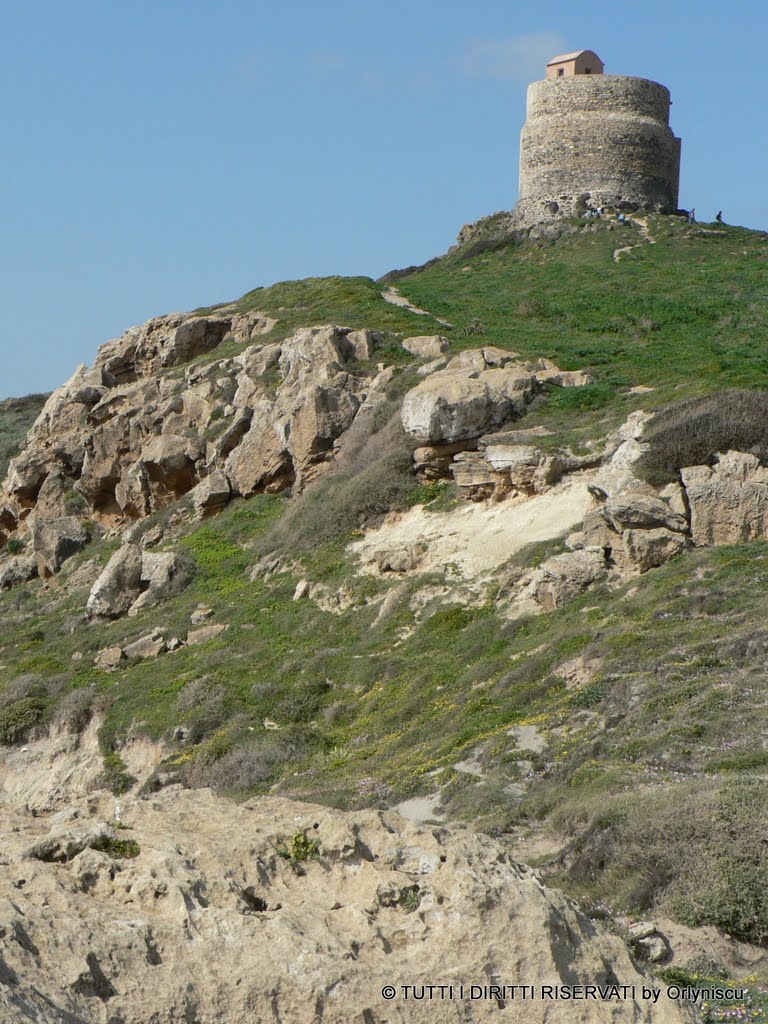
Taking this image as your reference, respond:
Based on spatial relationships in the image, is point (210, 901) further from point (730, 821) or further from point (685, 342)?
point (685, 342)

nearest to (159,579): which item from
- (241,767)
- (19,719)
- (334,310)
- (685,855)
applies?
(19,719)

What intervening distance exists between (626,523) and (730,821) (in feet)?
33.6

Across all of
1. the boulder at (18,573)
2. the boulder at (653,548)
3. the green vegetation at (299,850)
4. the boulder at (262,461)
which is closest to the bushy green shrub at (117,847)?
the green vegetation at (299,850)

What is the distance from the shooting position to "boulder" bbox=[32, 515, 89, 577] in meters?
33.9

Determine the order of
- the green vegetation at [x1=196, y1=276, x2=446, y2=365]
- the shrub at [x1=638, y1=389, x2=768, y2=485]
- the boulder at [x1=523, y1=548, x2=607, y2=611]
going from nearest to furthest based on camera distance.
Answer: the boulder at [x1=523, y1=548, x2=607, y2=611]
the shrub at [x1=638, y1=389, x2=768, y2=485]
the green vegetation at [x1=196, y1=276, x2=446, y2=365]

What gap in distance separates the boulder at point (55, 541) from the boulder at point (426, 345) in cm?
1059

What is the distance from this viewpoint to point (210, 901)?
542 cm

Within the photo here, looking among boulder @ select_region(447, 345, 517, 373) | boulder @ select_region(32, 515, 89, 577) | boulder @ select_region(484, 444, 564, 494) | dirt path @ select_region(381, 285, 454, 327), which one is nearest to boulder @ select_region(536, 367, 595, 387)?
boulder @ select_region(447, 345, 517, 373)

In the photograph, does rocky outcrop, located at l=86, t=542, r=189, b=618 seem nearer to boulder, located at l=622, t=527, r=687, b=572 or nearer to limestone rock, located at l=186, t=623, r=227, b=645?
limestone rock, located at l=186, t=623, r=227, b=645

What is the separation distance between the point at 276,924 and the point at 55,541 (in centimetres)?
3006

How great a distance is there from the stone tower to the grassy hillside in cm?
1439

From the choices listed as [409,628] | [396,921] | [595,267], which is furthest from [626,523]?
[595,267]

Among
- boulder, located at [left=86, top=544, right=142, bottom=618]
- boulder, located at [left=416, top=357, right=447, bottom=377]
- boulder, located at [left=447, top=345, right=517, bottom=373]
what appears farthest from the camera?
boulder, located at [left=416, top=357, right=447, bottom=377]

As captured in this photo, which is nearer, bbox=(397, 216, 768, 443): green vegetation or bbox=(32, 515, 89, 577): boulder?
bbox=(397, 216, 768, 443): green vegetation
